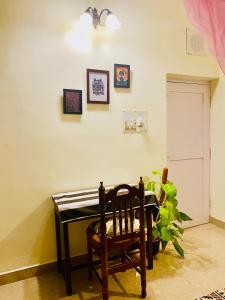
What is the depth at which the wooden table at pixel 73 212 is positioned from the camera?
199cm

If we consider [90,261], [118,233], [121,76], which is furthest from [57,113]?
[90,261]

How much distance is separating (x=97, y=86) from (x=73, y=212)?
50.3 inches

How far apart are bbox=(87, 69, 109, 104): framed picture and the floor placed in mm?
1746

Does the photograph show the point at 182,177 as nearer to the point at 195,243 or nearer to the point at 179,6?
the point at 195,243

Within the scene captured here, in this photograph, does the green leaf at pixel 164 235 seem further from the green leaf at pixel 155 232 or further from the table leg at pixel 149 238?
the table leg at pixel 149 238

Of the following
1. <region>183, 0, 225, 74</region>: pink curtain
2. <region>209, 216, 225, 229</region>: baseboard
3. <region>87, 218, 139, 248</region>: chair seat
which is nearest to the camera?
<region>183, 0, 225, 74</region>: pink curtain

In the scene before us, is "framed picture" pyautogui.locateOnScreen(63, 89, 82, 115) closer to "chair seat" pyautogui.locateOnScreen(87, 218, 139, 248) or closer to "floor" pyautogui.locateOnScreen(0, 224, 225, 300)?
"chair seat" pyautogui.locateOnScreen(87, 218, 139, 248)

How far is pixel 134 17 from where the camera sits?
263cm

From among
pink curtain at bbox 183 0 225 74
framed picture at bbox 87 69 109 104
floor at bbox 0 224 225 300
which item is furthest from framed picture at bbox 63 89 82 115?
floor at bbox 0 224 225 300

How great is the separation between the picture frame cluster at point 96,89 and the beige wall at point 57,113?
0.19 feet

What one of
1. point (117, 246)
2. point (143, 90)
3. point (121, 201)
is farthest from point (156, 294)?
point (143, 90)

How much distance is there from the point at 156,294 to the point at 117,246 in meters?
0.57

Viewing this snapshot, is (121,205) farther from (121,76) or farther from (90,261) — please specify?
(121,76)

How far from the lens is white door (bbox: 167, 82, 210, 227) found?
124 inches
